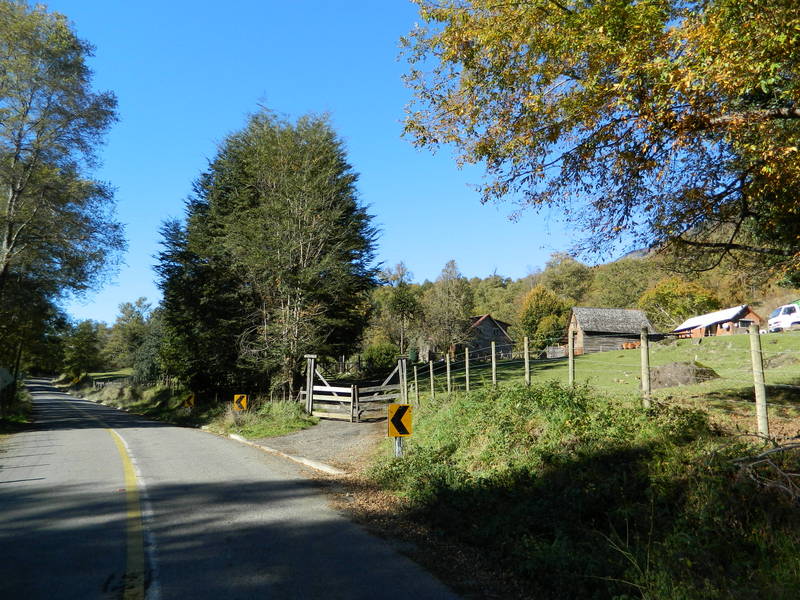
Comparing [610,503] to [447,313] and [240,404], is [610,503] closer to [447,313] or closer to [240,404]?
[240,404]

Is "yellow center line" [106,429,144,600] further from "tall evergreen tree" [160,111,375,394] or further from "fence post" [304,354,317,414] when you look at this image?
"tall evergreen tree" [160,111,375,394]

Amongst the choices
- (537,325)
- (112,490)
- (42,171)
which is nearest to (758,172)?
(112,490)

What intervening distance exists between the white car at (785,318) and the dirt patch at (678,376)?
97.9 feet

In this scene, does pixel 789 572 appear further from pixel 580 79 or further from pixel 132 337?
pixel 132 337

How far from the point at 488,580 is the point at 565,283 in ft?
311

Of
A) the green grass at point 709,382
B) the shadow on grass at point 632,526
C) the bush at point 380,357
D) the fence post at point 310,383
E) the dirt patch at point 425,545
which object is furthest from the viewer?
the bush at point 380,357

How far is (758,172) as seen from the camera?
8.42 metres

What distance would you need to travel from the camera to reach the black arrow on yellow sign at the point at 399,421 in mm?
9797

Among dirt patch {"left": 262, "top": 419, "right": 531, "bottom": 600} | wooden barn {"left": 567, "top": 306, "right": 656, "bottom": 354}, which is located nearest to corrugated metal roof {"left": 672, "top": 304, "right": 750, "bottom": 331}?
wooden barn {"left": 567, "top": 306, "right": 656, "bottom": 354}

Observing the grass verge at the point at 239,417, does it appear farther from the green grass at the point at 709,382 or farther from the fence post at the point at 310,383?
the green grass at the point at 709,382

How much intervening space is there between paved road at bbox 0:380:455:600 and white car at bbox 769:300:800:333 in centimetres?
4389

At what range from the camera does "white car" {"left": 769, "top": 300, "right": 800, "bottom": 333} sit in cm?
4131

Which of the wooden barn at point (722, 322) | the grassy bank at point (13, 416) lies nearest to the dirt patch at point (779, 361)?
the wooden barn at point (722, 322)

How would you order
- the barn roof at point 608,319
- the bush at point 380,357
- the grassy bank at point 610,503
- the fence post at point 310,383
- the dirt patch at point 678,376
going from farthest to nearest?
the barn roof at point 608,319 < the bush at point 380,357 < the fence post at point 310,383 < the dirt patch at point 678,376 < the grassy bank at point 610,503
